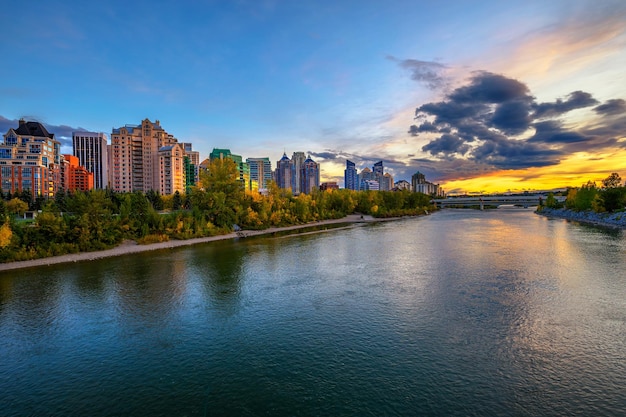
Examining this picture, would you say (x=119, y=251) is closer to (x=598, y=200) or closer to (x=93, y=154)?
(x=598, y=200)

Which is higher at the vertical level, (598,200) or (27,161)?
(27,161)

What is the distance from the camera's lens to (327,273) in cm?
2925

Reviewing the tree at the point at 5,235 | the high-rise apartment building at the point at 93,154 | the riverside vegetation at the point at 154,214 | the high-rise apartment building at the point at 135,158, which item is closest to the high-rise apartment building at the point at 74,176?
the high-rise apartment building at the point at 93,154

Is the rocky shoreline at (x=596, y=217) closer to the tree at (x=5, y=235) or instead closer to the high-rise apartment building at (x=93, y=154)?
the tree at (x=5, y=235)

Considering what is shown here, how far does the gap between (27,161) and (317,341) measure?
4278 inches

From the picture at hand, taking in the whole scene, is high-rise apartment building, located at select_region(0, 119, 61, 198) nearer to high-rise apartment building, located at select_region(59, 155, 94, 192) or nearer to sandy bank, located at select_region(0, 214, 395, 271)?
high-rise apartment building, located at select_region(59, 155, 94, 192)

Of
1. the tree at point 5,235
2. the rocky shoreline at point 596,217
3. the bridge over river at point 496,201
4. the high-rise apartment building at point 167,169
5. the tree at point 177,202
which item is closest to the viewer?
the tree at point 5,235

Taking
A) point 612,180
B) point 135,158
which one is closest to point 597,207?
point 612,180

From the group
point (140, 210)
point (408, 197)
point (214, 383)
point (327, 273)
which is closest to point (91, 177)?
point (140, 210)

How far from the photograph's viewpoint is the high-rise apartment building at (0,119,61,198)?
283ft

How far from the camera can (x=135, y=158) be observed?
12400cm

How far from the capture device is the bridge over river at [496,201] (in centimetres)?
14200

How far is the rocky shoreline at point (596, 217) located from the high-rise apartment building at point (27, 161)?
13110 cm

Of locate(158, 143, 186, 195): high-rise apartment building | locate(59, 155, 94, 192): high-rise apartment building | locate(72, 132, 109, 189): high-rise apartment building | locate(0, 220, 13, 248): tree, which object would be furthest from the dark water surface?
locate(72, 132, 109, 189): high-rise apartment building
